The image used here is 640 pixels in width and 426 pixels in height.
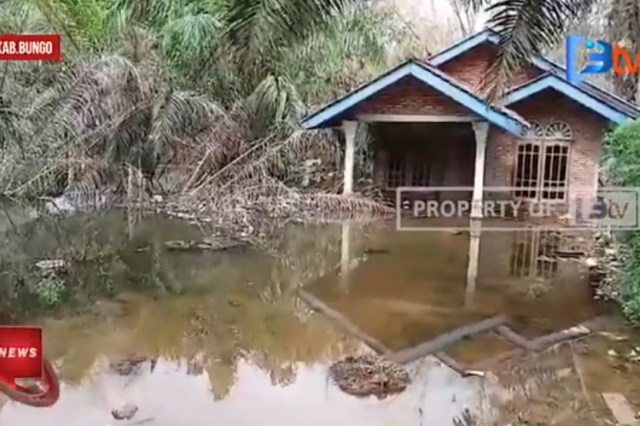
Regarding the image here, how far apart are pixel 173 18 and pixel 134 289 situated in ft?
8.59

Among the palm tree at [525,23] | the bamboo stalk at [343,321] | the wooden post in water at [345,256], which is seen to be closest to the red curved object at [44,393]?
the bamboo stalk at [343,321]

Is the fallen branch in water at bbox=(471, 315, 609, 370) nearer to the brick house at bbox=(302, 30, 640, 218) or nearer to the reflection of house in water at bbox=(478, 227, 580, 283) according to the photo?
the reflection of house in water at bbox=(478, 227, 580, 283)

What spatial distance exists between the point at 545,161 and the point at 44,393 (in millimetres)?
6440

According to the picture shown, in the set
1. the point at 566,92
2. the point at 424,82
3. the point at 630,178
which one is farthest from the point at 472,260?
the point at 566,92

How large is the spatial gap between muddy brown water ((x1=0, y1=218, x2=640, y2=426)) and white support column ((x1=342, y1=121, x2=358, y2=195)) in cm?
192

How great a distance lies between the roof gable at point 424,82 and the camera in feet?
24.6

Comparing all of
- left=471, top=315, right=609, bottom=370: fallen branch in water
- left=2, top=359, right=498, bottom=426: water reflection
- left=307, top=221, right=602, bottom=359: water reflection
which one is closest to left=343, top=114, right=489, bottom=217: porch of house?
left=307, top=221, right=602, bottom=359: water reflection

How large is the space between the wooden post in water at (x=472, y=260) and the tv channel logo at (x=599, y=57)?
1548 mm

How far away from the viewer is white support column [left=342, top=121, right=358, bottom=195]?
816 centimetres

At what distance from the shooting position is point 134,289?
477 cm

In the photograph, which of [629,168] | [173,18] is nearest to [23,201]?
[173,18]

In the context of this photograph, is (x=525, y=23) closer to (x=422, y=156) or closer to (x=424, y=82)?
(x=424, y=82)

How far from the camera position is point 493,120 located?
296 inches

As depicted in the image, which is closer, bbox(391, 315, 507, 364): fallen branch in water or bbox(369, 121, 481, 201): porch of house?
bbox(391, 315, 507, 364): fallen branch in water
